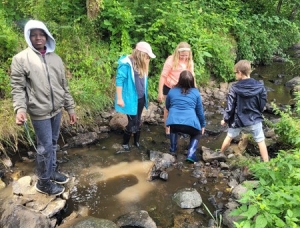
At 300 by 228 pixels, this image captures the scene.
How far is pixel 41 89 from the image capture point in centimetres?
373

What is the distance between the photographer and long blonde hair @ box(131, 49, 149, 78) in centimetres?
538

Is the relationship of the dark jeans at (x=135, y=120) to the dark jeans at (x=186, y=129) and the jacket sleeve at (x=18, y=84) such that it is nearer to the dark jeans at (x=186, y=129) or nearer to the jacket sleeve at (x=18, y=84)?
the dark jeans at (x=186, y=129)

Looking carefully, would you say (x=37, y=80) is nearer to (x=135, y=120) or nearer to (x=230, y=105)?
(x=135, y=120)

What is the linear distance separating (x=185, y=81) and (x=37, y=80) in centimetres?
265

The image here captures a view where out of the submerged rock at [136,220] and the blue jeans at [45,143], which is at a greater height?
the blue jeans at [45,143]

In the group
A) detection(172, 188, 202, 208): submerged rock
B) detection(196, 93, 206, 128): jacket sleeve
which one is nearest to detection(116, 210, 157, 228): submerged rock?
detection(172, 188, 202, 208): submerged rock

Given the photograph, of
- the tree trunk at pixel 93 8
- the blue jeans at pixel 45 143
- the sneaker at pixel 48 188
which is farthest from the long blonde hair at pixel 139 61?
the tree trunk at pixel 93 8

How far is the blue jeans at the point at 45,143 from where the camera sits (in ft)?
12.7

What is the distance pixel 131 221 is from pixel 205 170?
6.43ft

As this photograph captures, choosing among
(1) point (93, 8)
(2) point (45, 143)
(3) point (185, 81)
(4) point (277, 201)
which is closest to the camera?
(4) point (277, 201)

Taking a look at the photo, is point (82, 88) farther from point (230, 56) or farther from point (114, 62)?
point (230, 56)

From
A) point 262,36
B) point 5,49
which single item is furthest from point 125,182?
point 262,36

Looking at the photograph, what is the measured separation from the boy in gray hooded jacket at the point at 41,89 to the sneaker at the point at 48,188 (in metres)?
0.02

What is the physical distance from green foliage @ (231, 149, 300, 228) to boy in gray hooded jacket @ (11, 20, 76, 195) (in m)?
2.42
